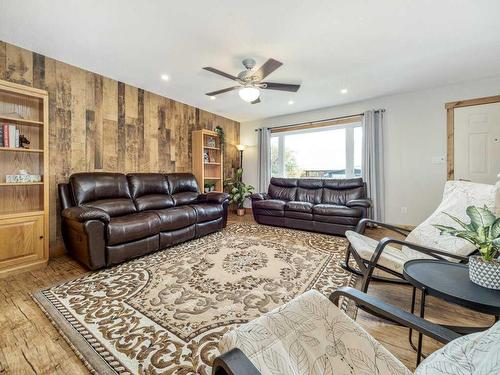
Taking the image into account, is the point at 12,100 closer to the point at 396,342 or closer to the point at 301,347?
the point at 301,347

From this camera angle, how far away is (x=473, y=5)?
201 centimetres

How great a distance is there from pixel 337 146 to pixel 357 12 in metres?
3.18

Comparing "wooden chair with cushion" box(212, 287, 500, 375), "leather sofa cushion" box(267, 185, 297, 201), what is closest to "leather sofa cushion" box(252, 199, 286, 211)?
"leather sofa cushion" box(267, 185, 297, 201)

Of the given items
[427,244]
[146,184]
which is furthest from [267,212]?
[427,244]

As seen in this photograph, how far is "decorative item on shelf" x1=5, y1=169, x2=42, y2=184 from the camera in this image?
8.12ft

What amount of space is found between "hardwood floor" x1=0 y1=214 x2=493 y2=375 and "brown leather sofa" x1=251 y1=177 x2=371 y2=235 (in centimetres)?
168

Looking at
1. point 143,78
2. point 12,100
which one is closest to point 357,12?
point 143,78

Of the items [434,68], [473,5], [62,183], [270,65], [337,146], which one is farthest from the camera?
[337,146]

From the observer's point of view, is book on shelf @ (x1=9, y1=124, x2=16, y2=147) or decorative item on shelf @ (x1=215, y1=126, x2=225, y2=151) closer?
book on shelf @ (x1=9, y1=124, x2=16, y2=147)

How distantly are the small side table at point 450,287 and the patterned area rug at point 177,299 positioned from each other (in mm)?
800

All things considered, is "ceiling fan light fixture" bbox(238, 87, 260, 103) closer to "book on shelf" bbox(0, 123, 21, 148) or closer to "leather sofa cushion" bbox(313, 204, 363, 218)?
"leather sofa cushion" bbox(313, 204, 363, 218)

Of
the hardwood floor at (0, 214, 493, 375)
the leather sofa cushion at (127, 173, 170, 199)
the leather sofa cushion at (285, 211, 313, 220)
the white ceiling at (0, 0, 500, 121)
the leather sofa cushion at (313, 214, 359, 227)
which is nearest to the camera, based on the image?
the hardwood floor at (0, 214, 493, 375)

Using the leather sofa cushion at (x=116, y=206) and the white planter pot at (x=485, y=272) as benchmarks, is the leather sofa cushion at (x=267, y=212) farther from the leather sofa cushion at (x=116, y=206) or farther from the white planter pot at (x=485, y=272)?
the white planter pot at (x=485, y=272)

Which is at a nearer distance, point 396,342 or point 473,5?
point 396,342
